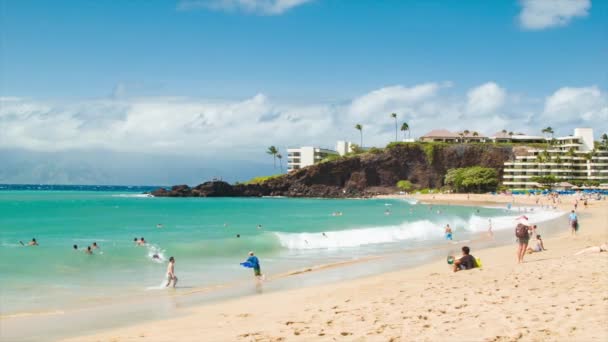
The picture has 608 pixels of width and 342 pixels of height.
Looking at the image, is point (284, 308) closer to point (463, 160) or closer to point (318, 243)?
point (318, 243)

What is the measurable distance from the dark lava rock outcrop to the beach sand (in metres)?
112

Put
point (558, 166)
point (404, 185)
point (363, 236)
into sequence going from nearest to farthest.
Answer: point (363, 236)
point (558, 166)
point (404, 185)

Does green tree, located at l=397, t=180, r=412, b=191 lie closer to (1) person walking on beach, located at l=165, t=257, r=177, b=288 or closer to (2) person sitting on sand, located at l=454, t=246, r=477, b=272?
(2) person sitting on sand, located at l=454, t=246, r=477, b=272

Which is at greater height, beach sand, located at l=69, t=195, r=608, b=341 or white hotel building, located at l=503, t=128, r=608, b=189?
white hotel building, located at l=503, t=128, r=608, b=189

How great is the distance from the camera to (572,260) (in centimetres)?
1616

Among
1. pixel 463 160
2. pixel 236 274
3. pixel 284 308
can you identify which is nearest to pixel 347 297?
pixel 284 308

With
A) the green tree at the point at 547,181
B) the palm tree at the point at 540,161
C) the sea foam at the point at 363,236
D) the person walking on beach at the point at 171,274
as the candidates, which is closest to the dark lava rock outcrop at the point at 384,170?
the palm tree at the point at 540,161

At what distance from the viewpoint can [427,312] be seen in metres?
10.0

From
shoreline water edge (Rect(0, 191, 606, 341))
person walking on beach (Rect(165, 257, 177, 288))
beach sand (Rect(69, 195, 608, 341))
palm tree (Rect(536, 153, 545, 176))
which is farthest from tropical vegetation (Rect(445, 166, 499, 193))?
person walking on beach (Rect(165, 257, 177, 288))

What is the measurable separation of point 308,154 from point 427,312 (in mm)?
145673

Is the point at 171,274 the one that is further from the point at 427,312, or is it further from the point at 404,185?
the point at 404,185

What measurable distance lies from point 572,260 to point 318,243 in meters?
17.2

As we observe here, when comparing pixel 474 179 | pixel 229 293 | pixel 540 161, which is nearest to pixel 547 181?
pixel 540 161

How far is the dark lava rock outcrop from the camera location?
129 m
